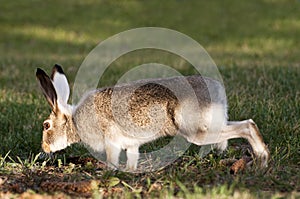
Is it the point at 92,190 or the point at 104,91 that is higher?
the point at 104,91

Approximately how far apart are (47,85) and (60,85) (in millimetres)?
334

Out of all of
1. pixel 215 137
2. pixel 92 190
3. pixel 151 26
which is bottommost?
pixel 92 190

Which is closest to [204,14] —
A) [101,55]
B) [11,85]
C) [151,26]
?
[151,26]

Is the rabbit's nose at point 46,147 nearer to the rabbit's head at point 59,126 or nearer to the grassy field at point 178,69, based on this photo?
the rabbit's head at point 59,126

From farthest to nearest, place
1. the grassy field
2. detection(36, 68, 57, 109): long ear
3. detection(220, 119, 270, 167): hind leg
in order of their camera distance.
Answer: detection(36, 68, 57, 109): long ear → detection(220, 119, 270, 167): hind leg → the grassy field

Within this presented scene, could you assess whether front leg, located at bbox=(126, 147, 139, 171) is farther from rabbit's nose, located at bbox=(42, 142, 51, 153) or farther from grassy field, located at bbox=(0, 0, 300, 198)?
rabbit's nose, located at bbox=(42, 142, 51, 153)

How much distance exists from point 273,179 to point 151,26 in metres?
15.9

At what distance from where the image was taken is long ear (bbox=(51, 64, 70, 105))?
623 cm

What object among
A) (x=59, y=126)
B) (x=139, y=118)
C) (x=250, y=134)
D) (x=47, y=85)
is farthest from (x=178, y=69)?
(x=250, y=134)

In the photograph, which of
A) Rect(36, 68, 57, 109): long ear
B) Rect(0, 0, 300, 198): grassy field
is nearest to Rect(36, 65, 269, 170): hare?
Rect(36, 68, 57, 109): long ear

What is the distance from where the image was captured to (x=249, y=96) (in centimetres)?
837

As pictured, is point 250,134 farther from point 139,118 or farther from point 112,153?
point 112,153

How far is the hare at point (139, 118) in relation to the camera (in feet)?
18.1

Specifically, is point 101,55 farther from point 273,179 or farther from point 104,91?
point 273,179
